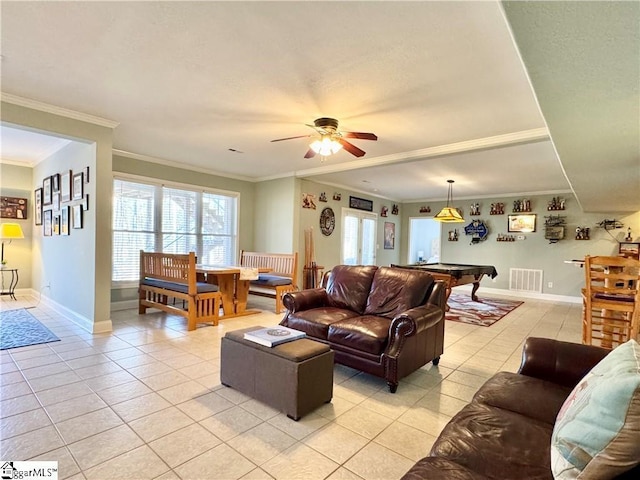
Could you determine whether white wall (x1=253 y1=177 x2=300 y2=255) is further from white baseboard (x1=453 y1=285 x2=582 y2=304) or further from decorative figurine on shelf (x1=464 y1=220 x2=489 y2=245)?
decorative figurine on shelf (x1=464 y1=220 x2=489 y2=245)

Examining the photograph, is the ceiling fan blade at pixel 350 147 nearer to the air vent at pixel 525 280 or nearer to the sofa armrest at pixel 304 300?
the sofa armrest at pixel 304 300

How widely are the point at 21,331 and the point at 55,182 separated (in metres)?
2.24

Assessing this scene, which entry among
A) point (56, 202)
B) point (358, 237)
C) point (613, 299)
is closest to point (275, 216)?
point (358, 237)

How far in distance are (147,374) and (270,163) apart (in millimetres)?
3931

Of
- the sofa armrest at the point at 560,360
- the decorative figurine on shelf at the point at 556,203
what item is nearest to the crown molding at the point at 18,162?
the sofa armrest at the point at 560,360

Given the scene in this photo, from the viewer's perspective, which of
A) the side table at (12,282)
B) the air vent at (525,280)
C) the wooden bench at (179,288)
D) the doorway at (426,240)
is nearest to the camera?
the wooden bench at (179,288)

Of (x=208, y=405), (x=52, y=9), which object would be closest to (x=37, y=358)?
(x=208, y=405)

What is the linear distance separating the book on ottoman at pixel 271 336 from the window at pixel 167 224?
394 centimetres

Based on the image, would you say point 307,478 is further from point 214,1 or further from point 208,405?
point 214,1

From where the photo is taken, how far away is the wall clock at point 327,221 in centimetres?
742

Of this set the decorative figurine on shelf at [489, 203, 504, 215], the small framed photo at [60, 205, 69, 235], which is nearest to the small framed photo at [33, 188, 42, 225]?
the small framed photo at [60, 205, 69, 235]

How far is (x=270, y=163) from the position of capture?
5.86 meters

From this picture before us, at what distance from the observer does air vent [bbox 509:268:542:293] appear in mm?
7840

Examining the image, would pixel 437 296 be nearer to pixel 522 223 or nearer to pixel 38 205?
Result: pixel 522 223
